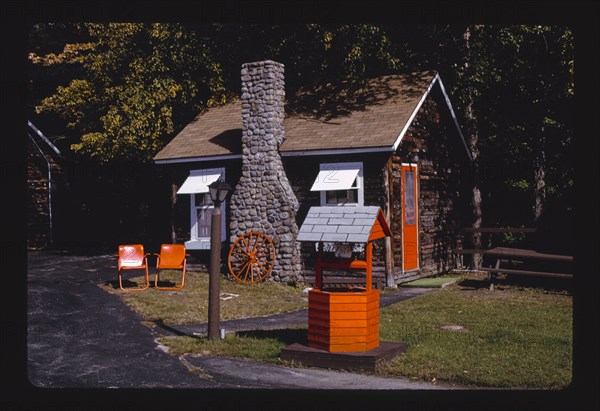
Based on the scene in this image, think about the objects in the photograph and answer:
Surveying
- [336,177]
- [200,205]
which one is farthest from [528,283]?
[200,205]

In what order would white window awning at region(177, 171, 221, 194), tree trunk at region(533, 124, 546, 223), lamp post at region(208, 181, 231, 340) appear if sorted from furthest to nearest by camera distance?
tree trunk at region(533, 124, 546, 223)
white window awning at region(177, 171, 221, 194)
lamp post at region(208, 181, 231, 340)

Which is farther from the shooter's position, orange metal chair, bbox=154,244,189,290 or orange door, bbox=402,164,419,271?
orange door, bbox=402,164,419,271

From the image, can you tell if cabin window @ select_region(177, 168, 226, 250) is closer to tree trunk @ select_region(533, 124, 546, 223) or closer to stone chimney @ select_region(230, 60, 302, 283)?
stone chimney @ select_region(230, 60, 302, 283)

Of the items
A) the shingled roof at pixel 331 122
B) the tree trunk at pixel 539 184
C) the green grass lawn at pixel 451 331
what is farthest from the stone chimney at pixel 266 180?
the tree trunk at pixel 539 184

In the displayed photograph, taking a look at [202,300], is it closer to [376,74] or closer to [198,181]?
[198,181]

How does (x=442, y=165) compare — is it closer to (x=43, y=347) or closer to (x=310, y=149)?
(x=310, y=149)

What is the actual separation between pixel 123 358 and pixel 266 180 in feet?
26.9

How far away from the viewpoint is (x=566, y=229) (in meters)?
16.0

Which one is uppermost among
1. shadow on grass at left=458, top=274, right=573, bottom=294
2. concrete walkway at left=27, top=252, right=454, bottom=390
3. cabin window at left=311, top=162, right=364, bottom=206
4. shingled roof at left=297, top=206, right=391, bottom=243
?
cabin window at left=311, top=162, right=364, bottom=206

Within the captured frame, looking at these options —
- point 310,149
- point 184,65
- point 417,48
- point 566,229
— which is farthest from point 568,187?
point 184,65

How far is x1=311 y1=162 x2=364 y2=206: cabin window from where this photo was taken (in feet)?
49.9

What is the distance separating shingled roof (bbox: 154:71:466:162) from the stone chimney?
0.61 meters

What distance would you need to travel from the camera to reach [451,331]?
959 cm

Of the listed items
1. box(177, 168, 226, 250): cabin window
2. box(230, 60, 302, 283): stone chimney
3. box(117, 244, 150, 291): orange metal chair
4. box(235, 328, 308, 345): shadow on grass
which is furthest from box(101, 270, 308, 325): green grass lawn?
box(177, 168, 226, 250): cabin window
